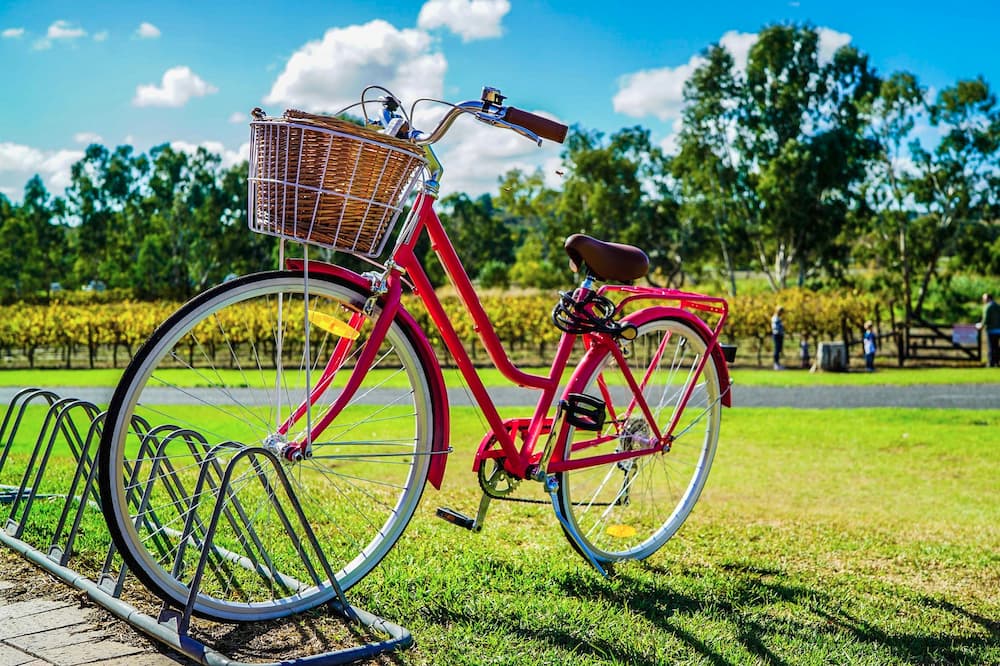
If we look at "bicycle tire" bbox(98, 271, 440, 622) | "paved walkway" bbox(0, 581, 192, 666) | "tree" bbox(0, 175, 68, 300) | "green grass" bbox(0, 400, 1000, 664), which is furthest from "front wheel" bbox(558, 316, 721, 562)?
"tree" bbox(0, 175, 68, 300)

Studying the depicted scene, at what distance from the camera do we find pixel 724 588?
4137mm

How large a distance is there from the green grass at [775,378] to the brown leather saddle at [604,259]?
13442 mm

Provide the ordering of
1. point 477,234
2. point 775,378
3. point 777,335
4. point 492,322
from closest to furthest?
point 775,378, point 777,335, point 492,322, point 477,234

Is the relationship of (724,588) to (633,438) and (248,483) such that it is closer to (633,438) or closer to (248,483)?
(633,438)

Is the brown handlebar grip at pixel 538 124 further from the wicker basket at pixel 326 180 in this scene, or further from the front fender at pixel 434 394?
the front fender at pixel 434 394

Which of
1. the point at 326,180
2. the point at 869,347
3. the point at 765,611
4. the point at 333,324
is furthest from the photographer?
the point at 869,347

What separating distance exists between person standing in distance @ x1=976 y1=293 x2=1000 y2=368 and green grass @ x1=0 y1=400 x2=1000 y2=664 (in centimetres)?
1611

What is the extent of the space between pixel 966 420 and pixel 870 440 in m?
2.20

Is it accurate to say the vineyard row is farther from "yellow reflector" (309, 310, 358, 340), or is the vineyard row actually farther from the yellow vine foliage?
"yellow reflector" (309, 310, 358, 340)

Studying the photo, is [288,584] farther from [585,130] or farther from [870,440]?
[585,130]

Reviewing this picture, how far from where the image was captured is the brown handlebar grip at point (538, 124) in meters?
3.46

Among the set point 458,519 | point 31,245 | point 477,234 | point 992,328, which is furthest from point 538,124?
point 477,234

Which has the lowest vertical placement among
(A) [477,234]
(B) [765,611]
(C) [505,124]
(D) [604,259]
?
(B) [765,611]

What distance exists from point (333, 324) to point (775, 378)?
57.3ft
